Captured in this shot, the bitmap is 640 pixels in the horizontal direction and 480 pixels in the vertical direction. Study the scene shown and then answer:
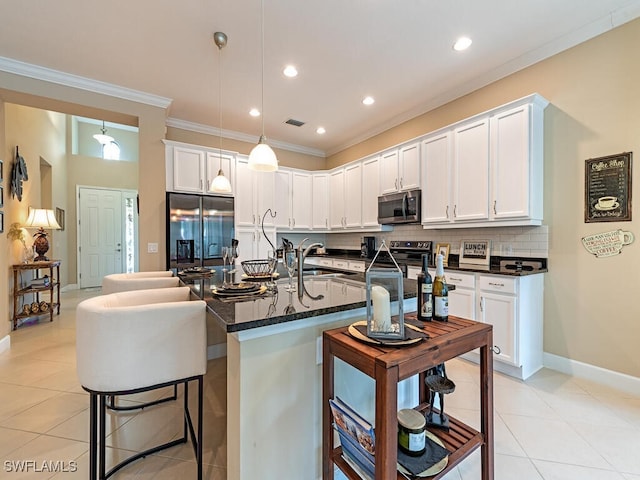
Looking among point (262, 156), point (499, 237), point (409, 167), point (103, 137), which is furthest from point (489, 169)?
point (103, 137)

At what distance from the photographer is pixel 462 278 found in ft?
9.52

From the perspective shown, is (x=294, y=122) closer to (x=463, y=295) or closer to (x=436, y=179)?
(x=436, y=179)

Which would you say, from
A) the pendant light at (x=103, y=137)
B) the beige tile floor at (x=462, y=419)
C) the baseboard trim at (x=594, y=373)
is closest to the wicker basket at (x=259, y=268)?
the beige tile floor at (x=462, y=419)

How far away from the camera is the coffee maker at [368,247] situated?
483 centimetres

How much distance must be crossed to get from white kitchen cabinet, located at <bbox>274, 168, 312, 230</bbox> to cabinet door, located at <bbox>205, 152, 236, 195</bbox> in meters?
0.91

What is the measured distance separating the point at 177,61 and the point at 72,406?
3232 millimetres

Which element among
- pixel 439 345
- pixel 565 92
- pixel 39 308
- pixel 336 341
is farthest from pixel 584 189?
pixel 39 308

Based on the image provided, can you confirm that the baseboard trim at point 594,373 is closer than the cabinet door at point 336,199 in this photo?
Yes

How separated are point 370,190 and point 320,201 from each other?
123 centimetres

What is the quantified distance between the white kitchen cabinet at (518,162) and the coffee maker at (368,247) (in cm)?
217

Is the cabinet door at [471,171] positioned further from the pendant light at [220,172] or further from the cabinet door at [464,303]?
the pendant light at [220,172]

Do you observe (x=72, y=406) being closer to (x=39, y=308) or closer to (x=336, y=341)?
(x=336, y=341)

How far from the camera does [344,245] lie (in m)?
5.70

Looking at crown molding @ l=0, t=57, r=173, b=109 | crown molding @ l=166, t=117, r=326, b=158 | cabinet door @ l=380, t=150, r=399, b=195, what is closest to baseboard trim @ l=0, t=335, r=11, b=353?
crown molding @ l=0, t=57, r=173, b=109
